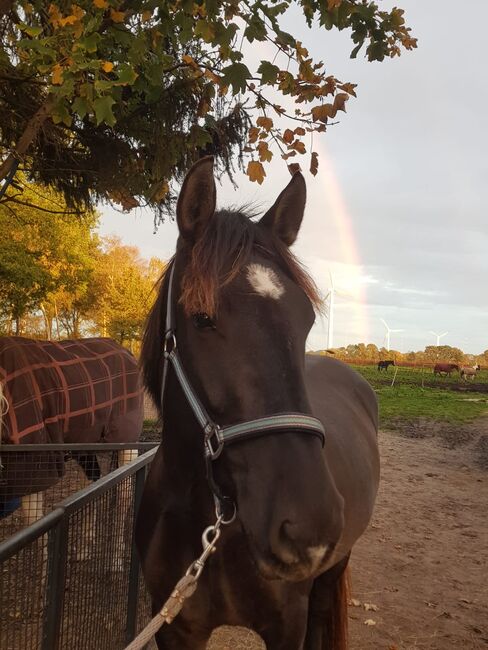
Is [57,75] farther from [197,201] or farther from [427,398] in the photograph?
[427,398]

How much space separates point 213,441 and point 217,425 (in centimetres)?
5

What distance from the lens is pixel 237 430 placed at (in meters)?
1.44

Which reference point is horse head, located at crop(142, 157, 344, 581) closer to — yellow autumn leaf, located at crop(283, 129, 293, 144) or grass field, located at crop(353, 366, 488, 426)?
yellow autumn leaf, located at crop(283, 129, 293, 144)

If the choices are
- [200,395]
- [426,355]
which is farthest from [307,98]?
[426,355]

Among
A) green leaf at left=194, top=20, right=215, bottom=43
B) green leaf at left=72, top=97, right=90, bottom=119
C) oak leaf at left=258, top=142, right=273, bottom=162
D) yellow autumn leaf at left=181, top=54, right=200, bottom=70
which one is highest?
yellow autumn leaf at left=181, top=54, right=200, bottom=70

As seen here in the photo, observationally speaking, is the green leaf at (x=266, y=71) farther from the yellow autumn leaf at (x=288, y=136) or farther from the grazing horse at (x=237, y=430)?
the grazing horse at (x=237, y=430)

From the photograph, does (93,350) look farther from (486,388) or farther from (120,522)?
(486,388)

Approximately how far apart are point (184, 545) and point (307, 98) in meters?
3.28

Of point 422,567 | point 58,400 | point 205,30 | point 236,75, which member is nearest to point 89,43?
point 205,30

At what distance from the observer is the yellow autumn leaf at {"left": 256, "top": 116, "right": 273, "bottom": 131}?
13.2 feet

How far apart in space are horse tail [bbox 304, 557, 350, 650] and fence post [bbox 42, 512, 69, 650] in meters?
1.82

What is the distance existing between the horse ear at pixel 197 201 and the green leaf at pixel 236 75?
1.55 metres

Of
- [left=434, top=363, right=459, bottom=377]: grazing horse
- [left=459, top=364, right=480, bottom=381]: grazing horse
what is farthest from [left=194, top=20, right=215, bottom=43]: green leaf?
[left=434, top=363, right=459, bottom=377]: grazing horse

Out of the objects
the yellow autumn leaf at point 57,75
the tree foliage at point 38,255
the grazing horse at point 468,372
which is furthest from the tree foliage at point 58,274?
the grazing horse at point 468,372
